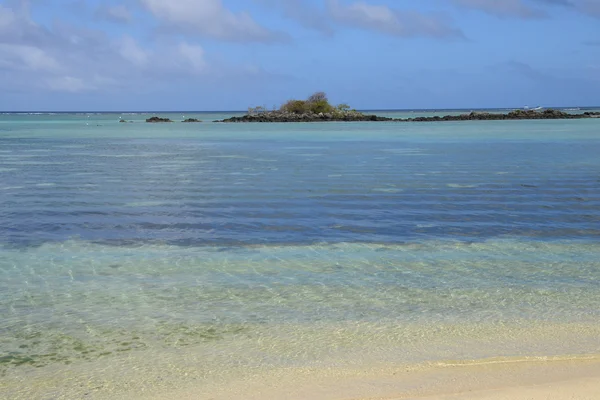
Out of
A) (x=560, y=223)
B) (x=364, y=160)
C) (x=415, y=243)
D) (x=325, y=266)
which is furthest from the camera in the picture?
(x=364, y=160)

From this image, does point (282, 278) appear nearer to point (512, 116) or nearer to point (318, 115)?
point (318, 115)

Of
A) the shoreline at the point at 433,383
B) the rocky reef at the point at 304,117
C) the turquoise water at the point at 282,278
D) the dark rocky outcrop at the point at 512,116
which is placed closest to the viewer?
the shoreline at the point at 433,383

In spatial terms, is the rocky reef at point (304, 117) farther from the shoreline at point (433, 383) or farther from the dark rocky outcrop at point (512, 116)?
the shoreline at point (433, 383)

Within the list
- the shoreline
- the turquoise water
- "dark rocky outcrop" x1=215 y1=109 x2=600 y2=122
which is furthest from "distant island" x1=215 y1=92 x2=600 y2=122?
the shoreline

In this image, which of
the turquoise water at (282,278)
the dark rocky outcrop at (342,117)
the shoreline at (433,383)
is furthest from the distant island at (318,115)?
the shoreline at (433,383)

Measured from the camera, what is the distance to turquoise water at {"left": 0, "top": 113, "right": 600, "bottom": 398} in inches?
280

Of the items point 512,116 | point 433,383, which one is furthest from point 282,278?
point 512,116

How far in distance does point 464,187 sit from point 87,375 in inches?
640

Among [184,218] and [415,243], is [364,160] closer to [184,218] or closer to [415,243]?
[184,218]

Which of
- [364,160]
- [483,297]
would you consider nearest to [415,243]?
[483,297]

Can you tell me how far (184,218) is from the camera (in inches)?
618

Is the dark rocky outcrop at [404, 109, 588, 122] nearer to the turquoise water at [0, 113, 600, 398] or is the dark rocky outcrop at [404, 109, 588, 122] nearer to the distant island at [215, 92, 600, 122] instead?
the distant island at [215, 92, 600, 122]

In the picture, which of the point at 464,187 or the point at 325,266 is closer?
the point at 325,266

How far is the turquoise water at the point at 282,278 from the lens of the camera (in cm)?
711
